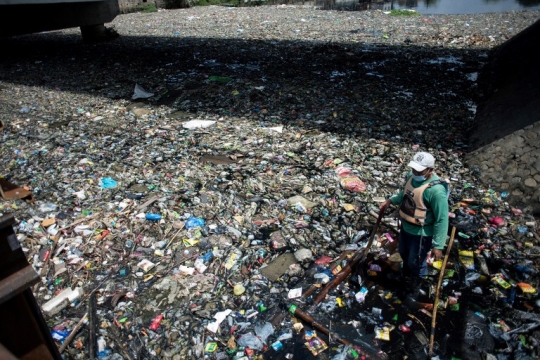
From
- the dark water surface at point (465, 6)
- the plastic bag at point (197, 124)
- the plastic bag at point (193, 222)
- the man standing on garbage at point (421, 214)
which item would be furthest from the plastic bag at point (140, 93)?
the dark water surface at point (465, 6)

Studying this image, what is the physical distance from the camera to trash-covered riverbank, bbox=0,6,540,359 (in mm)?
3279

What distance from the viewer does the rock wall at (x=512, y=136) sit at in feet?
15.6

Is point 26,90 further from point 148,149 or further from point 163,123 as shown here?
point 148,149

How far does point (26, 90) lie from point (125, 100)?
128 inches

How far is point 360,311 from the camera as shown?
3445 millimetres

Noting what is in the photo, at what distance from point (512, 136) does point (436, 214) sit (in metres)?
3.38

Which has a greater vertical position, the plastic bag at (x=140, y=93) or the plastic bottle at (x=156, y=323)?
the plastic bag at (x=140, y=93)

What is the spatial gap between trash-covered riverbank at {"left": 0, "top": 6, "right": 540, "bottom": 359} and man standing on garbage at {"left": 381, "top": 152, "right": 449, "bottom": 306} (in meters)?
0.44

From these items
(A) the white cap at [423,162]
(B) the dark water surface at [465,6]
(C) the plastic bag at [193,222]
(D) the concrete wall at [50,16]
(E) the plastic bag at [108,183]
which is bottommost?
(C) the plastic bag at [193,222]

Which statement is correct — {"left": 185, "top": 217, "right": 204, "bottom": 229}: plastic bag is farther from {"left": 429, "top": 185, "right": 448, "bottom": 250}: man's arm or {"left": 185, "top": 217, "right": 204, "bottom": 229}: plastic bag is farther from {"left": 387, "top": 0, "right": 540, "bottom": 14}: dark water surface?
{"left": 387, "top": 0, "right": 540, "bottom": 14}: dark water surface

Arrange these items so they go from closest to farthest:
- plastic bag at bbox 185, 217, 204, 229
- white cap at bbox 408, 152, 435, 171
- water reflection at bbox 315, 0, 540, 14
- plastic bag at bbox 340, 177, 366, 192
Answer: white cap at bbox 408, 152, 435, 171, plastic bag at bbox 185, 217, 204, 229, plastic bag at bbox 340, 177, 366, 192, water reflection at bbox 315, 0, 540, 14

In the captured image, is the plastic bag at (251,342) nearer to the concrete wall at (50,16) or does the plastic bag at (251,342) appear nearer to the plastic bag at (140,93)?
the plastic bag at (140,93)

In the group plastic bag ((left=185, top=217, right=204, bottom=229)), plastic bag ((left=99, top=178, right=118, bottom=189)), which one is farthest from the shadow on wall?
plastic bag ((left=99, top=178, right=118, bottom=189))

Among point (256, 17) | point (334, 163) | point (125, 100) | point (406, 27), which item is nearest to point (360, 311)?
point (334, 163)
